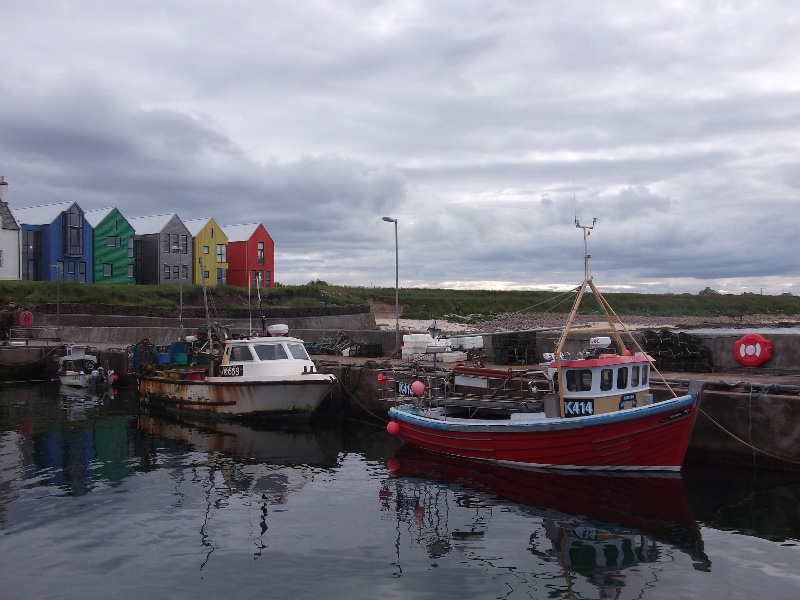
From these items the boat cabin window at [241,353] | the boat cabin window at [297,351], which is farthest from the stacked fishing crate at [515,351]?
the boat cabin window at [241,353]

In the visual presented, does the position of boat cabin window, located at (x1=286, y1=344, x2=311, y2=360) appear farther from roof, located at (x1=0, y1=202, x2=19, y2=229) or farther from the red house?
the red house

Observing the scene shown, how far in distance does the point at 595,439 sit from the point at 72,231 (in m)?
49.4

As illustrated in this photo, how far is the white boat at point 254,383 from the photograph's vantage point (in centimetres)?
2166

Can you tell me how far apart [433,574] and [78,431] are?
15.0 m

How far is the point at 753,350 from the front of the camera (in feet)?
63.1

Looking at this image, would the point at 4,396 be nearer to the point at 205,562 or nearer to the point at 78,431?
the point at 78,431

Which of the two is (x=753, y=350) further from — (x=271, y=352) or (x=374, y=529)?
(x=271, y=352)

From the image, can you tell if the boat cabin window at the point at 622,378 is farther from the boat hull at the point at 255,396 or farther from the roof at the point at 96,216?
the roof at the point at 96,216

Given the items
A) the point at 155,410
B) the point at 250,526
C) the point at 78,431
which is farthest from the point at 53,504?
the point at 155,410

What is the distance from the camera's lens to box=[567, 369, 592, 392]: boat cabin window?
49.5ft

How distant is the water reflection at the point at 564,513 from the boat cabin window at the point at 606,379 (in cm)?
181

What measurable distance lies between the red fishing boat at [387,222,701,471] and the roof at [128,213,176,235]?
50.1 metres

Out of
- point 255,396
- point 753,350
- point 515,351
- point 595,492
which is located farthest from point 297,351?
point 753,350

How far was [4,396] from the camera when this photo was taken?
29.7 metres
